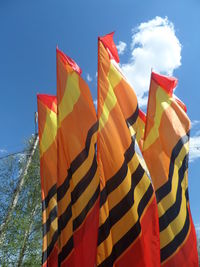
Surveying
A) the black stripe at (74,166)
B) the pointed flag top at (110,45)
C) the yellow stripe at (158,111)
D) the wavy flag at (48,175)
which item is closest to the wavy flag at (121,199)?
the black stripe at (74,166)

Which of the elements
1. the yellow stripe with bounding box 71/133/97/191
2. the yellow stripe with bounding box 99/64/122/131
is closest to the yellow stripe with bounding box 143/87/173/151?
the yellow stripe with bounding box 99/64/122/131

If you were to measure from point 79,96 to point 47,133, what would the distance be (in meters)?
1.56

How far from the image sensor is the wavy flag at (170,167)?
15.9 feet

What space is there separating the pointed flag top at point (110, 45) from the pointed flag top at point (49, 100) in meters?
1.94

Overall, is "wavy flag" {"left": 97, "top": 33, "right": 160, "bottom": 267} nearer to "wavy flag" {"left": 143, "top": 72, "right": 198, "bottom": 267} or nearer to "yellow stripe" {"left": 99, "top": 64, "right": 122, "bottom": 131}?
"yellow stripe" {"left": 99, "top": 64, "right": 122, "bottom": 131}

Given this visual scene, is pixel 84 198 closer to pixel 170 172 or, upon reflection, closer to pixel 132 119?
pixel 170 172

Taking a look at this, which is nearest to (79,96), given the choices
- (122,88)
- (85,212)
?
(122,88)

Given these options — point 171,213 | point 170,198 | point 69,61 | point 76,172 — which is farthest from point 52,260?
point 69,61

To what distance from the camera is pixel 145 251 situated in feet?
14.0

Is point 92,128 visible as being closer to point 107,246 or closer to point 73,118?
point 73,118

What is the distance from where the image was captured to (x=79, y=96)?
554 centimetres

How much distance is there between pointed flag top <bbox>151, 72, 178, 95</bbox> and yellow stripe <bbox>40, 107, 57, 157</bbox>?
2.56 m

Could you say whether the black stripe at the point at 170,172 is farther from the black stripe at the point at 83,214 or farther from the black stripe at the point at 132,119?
the black stripe at the point at 83,214

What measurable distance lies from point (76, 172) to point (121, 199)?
0.89 metres
